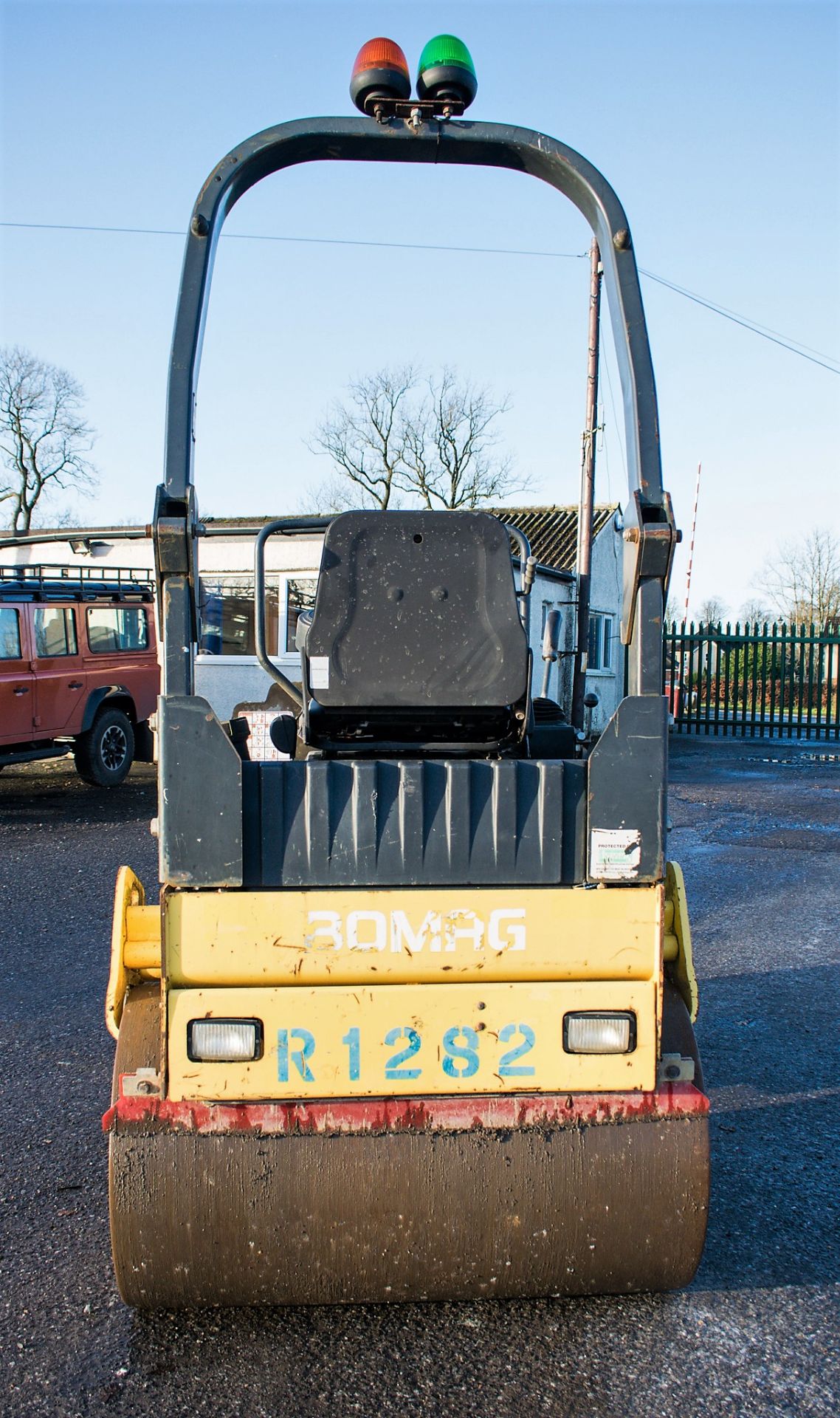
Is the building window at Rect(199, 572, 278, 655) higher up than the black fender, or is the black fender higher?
the building window at Rect(199, 572, 278, 655)

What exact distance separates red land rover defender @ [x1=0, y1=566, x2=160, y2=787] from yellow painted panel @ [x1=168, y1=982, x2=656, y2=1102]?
9.88 m

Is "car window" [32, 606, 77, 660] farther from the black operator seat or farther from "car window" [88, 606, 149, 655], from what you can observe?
the black operator seat

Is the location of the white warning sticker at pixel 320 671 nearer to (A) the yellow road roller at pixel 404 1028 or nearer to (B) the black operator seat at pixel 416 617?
(B) the black operator seat at pixel 416 617

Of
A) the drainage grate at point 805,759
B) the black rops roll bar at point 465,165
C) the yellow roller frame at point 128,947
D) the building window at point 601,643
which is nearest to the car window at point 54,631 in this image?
the yellow roller frame at point 128,947

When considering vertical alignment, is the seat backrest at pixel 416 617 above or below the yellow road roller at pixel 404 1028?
above

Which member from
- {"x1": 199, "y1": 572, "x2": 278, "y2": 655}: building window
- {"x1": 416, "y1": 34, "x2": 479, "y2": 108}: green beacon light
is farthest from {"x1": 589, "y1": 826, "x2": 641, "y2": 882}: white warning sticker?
{"x1": 199, "y1": 572, "x2": 278, "y2": 655}: building window

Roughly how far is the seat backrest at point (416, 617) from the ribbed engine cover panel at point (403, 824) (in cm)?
32

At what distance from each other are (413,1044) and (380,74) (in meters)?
2.46

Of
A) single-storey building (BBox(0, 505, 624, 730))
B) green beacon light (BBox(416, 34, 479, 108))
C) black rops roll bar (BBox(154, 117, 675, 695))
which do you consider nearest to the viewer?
black rops roll bar (BBox(154, 117, 675, 695))

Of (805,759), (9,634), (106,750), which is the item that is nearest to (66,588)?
(9,634)

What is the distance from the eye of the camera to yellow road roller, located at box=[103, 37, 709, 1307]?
2551mm

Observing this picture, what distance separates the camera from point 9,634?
11.9 meters

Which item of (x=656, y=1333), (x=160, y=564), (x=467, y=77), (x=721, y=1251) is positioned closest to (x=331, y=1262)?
(x=656, y=1333)

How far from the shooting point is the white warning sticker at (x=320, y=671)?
2.87 m
